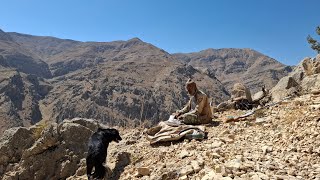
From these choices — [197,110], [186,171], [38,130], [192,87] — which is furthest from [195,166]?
[38,130]

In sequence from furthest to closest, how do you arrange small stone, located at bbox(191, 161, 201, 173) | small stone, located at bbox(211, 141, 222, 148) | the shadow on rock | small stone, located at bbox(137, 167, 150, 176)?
the shadow on rock, small stone, located at bbox(211, 141, 222, 148), small stone, located at bbox(137, 167, 150, 176), small stone, located at bbox(191, 161, 201, 173)

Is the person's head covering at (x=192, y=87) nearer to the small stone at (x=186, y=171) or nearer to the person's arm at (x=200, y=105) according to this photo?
the person's arm at (x=200, y=105)

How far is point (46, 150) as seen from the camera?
11812 millimetres

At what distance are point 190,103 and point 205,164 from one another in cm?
456

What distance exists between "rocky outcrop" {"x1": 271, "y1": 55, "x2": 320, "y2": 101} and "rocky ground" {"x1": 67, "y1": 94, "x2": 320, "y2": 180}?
3287 millimetres

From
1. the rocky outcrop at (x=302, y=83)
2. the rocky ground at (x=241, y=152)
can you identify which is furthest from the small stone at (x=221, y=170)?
the rocky outcrop at (x=302, y=83)

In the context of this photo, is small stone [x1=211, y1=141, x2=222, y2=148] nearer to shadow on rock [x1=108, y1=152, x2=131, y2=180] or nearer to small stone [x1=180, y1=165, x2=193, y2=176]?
small stone [x1=180, y1=165, x2=193, y2=176]

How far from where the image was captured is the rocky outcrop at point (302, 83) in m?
14.5

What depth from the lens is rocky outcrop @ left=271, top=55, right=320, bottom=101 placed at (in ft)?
47.6

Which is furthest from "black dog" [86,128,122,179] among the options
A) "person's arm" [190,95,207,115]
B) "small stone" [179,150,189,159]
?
"person's arm" [190,95,207,115]

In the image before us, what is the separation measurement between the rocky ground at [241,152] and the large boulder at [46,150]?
3.64ft

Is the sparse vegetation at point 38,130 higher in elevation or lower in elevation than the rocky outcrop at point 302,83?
lower

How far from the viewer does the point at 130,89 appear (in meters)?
164

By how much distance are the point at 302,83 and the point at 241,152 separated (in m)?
8.93
